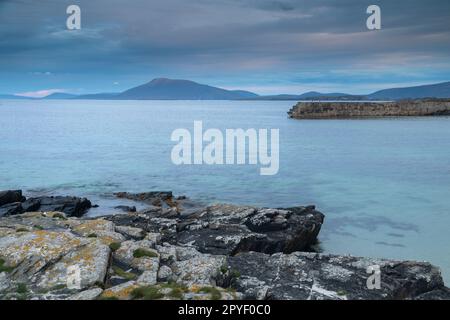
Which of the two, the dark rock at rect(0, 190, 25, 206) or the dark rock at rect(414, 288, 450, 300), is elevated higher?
the dark rock at rect(0, 190, 25, 206)

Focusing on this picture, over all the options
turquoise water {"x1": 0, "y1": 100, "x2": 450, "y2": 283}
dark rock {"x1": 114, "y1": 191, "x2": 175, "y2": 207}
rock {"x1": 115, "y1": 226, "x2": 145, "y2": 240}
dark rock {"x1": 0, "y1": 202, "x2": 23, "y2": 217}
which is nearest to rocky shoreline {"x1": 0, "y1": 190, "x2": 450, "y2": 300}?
rock {"x1": 115, "y1": 226, "x2": 145, "y2": 240}

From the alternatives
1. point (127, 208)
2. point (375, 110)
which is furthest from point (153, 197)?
point (375, 110)

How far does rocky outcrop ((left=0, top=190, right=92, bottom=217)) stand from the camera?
3422 cm

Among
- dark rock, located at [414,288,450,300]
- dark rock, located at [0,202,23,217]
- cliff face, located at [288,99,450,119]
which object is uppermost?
cliff face, located at [288,99,450,119]

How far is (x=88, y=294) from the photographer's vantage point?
1339 centimetres

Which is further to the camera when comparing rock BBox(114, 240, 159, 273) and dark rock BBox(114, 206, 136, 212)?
dark rock BBox(114, 206, 136, 212)

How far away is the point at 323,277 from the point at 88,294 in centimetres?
812

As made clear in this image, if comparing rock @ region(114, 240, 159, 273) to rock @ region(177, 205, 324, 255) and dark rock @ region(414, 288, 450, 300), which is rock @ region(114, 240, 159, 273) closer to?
rock @ region(177, 205, 324, 255)

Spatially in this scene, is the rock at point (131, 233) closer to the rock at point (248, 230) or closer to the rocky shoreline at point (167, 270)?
the rocky shoreline at point (167, 270)

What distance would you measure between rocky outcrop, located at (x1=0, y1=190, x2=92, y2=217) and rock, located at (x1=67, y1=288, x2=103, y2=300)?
22.2 meters

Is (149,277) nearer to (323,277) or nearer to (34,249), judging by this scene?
(34,249)

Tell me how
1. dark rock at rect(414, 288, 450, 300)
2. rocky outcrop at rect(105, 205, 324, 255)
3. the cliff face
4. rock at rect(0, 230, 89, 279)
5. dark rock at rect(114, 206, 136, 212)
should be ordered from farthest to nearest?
the cliff face < dark rock at rect(114, 206, 136, 212) < rocky outcrop at rect(105, 205, 324, 255) < dark rock at rect(414, 288, 450, 300) < rock at rect(0, 230, 89, 279)

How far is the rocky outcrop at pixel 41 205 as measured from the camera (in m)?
34.2

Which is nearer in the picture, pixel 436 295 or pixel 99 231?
pixel 436 295
